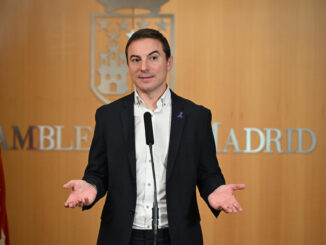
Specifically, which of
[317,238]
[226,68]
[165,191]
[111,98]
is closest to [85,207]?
[165,191]

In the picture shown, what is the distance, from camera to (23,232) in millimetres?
3479

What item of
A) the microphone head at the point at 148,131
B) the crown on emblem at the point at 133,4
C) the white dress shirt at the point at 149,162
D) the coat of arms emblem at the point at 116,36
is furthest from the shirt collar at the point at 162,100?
the crown on emblem at the point at 133,4

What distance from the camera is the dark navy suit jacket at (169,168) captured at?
1611 millimetres

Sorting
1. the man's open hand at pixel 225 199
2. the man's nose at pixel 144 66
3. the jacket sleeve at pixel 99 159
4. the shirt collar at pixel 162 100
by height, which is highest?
the man's nose at pixel 144 66

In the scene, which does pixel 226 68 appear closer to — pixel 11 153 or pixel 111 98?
pixel 111 98

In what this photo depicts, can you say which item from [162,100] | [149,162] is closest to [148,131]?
[149,162]

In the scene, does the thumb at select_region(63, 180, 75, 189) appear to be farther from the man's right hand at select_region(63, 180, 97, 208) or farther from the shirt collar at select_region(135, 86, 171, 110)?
the shirt collar at select_region(135, 86, 171, 110)

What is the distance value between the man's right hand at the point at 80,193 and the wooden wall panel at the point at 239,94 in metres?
1.89

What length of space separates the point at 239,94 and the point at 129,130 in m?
1.90

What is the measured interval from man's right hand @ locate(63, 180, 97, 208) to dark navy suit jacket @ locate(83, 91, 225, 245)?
88mm

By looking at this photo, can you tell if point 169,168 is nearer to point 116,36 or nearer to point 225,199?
point 225,199

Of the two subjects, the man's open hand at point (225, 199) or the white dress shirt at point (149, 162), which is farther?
the white dress shirt at point (149, 162)

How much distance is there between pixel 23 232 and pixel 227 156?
6.93 feet

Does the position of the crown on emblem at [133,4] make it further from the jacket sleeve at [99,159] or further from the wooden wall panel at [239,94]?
the jacket sleeve at [99,159]
